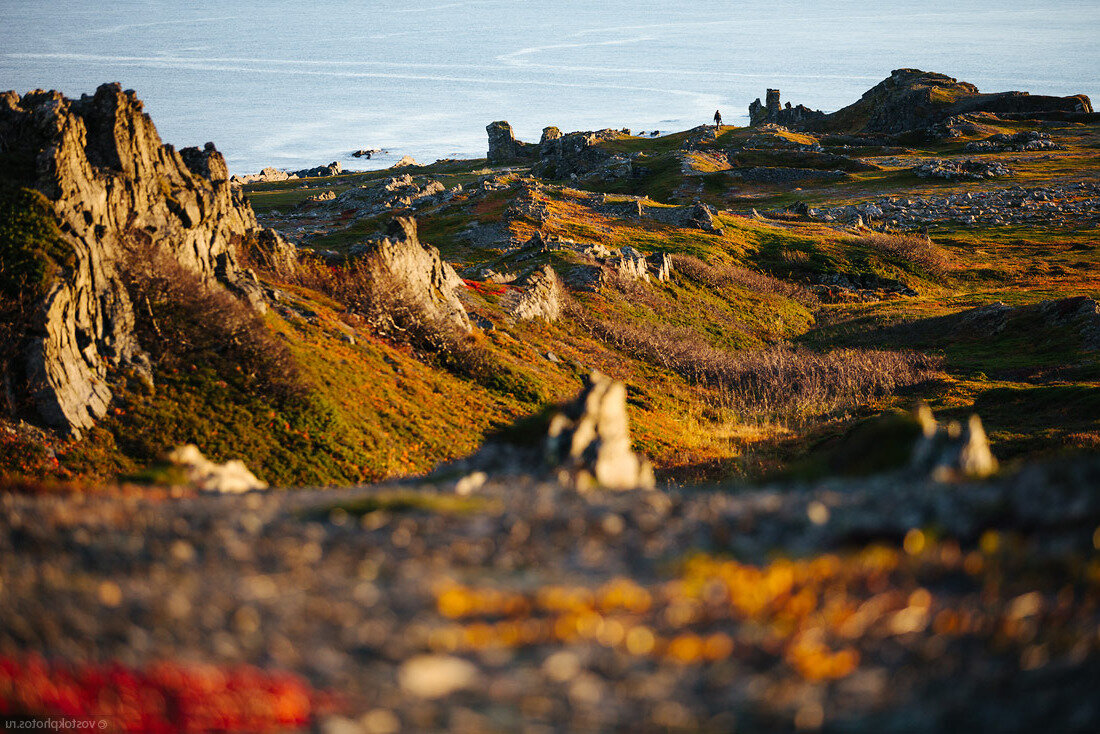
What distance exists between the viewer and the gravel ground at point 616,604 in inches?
302

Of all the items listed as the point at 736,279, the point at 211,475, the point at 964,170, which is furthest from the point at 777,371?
the point at 964,170

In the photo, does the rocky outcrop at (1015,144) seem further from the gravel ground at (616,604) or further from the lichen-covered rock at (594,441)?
the gravel ground at (616,604)

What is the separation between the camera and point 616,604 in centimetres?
916

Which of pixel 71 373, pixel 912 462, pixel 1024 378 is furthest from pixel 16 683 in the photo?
pixel 1024 378

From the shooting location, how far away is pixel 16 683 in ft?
24.4

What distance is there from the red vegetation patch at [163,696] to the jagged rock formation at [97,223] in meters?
18.7

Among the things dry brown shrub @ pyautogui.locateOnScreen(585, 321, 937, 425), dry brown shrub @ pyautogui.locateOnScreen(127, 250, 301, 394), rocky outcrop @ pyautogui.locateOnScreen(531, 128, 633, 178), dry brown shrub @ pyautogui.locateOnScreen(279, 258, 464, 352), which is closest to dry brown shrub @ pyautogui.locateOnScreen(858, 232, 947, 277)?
dry brown shrub @ pyautogui.locateOnScreen(585, 321, 937, 425)

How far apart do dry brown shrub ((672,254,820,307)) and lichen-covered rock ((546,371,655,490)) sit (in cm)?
5950

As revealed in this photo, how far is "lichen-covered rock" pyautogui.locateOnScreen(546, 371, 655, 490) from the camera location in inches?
633

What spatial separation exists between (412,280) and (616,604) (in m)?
36.2

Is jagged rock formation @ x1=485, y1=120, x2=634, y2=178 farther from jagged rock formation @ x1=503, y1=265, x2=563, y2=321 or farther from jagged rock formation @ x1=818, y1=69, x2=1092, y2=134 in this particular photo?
jagged rock formation @ x1=503, y1=265, x2=563, y2=321

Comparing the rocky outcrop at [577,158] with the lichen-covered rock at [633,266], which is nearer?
the lichen-covered rock at [633,266]

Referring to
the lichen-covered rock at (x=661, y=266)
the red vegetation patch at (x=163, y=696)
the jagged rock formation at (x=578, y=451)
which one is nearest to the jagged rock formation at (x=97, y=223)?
the jagged rock formation at (x=578, y=451)

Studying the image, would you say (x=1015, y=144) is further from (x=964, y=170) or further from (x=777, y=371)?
(x=777, y=371)
